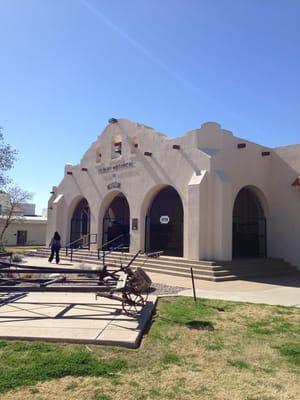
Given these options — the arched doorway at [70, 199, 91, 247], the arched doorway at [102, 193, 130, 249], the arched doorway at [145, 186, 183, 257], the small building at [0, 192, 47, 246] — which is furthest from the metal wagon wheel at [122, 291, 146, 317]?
the small building at [0, 192, 47, 246]

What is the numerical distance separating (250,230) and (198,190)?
501 centimetres

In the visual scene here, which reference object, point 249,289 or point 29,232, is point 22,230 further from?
point 249,289

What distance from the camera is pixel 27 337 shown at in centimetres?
538

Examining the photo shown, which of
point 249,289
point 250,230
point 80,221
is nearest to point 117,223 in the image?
point 80,221

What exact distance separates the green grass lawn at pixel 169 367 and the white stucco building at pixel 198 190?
30.4 feet

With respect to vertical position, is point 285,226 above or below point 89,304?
above

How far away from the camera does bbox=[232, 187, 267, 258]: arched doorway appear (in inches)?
730

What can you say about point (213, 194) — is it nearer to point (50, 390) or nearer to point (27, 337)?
point (27, 337)

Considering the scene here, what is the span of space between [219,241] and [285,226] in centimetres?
430

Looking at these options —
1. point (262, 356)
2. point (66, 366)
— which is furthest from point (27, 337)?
point (262, 356)

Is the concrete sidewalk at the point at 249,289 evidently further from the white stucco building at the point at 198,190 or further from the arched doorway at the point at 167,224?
the arched doorway at the point at 167,224

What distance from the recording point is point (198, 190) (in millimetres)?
15555

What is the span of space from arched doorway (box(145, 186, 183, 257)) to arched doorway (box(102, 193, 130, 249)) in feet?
5.87

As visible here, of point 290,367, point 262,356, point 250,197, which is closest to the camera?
point 290,367
